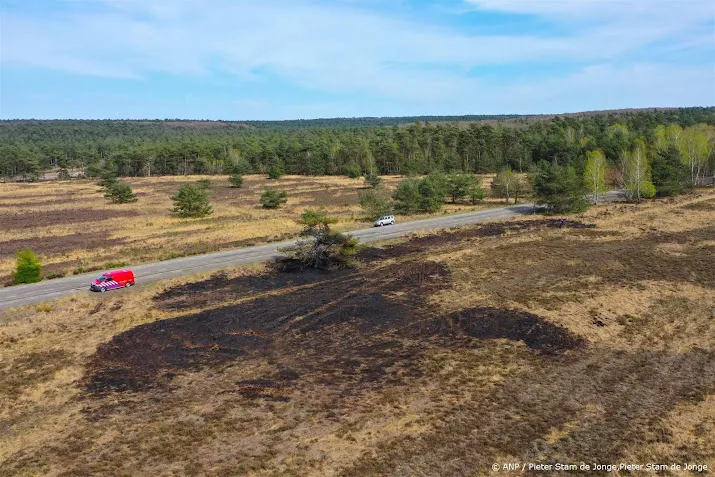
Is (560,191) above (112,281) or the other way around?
above

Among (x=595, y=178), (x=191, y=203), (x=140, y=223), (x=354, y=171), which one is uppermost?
(x=354, y=171)

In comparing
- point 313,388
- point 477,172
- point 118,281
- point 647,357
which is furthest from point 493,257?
point 477,172

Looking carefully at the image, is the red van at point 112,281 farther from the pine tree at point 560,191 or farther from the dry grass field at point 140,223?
the pine tree at point 560,191

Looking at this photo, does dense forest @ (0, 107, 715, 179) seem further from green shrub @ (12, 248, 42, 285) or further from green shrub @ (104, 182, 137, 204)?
green shrub @ (12, 248, 42, 285)

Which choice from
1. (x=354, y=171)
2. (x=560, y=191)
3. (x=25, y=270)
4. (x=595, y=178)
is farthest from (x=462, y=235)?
(x=354, y=171)

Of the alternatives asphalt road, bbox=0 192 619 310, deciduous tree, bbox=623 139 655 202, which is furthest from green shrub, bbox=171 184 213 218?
deciduous tree, bbox=623 139 655 202

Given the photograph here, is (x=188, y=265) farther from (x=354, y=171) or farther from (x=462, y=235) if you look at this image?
(x=354, y=171)

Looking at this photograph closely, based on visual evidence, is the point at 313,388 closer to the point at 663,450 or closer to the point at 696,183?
the point at 663,450
